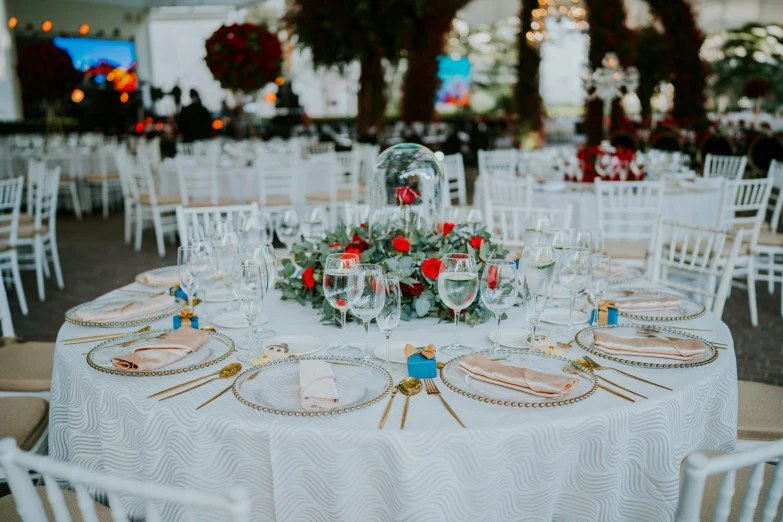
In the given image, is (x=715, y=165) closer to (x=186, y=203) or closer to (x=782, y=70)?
(x=186, y=203)

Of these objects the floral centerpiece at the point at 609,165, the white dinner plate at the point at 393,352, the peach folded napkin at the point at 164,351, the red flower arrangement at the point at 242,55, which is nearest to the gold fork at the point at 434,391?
the white dinner plate at the point at 393,352

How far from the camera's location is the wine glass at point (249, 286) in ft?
4.97

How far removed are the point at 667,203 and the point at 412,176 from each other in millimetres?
2806

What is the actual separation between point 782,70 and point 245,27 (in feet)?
44.5

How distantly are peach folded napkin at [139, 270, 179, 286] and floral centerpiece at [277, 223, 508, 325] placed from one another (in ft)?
1.39

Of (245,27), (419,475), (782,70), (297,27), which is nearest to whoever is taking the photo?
(419,475)

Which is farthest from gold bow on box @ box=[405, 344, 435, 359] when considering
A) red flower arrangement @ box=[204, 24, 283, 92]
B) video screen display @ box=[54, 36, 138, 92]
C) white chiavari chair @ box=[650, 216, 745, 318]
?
video screen display @ box=[54, 36, 138, 92]

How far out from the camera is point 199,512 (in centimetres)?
129

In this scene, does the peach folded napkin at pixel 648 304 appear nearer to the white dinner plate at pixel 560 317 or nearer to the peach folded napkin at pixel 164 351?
the white dinner plate at pixel 560 317

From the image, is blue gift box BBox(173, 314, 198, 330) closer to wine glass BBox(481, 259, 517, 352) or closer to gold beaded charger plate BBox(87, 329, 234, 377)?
gold beaded charger plate BBox(87, 329, 234, 377)

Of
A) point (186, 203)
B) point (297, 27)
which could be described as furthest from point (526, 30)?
point (186, 203)

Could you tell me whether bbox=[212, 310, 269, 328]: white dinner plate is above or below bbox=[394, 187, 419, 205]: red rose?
below

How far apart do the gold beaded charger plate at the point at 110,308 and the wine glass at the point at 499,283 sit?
0.99 m

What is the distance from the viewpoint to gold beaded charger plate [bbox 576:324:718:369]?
4.73 ft
